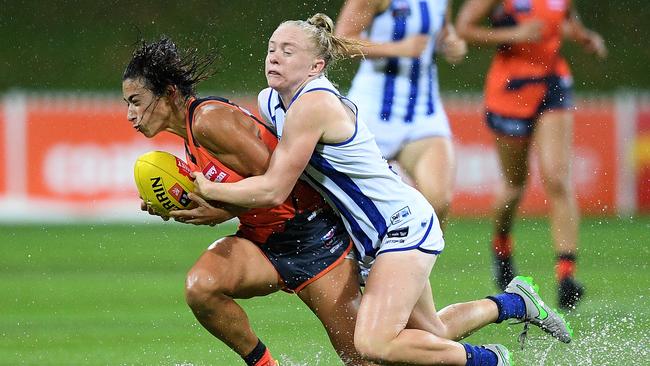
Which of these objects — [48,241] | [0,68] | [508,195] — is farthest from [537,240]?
[0,68]

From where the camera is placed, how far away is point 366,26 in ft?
25.4

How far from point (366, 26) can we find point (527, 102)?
1.79 metres

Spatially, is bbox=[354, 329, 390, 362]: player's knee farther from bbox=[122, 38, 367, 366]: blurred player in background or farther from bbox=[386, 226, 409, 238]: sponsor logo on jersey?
bbox=[386, 226, 409, 238]: sponsor logo on jersey

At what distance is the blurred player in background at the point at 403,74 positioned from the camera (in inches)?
299

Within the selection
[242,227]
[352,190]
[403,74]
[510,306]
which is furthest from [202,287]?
[403,74]

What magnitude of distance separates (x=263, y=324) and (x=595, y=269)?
3.70m

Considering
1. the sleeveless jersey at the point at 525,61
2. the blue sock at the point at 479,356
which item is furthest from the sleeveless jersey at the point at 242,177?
the sleeveless jersey at the point at 525,61

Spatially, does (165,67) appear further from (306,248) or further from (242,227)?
(306,248)

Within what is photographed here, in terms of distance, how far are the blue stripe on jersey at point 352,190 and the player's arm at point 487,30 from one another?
3.67m

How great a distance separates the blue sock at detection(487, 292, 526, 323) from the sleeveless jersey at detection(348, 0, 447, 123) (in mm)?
1870

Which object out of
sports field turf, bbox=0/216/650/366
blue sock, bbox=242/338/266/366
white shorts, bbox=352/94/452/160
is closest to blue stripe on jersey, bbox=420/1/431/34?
white shorts, bbox=352/94/452/160

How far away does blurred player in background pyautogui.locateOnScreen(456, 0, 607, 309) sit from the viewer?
852cm

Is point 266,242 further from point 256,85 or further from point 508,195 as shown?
point 256,85

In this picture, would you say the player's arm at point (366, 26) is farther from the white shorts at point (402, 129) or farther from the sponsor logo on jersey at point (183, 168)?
the sponsor logo on jersey at point (183, 168)
